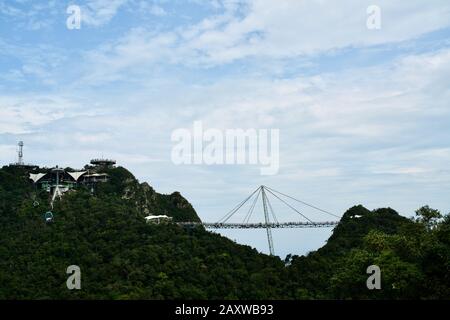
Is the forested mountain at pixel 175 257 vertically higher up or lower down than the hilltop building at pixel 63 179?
lower down

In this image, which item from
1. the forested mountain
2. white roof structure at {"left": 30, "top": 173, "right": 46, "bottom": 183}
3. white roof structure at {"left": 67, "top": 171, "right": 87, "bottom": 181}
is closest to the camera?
the forested mountain

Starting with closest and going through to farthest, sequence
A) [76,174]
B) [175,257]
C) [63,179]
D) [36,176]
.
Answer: [175,257], [36,176], [63,179], [76,174]

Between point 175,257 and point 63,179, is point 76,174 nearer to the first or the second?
point 63,179

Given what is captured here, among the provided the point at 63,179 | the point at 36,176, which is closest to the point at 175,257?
the point at 63,179

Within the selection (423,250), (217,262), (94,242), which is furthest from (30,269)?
(423,250)

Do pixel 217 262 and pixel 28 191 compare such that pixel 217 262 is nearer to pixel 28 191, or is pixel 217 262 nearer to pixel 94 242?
pixel 94 242

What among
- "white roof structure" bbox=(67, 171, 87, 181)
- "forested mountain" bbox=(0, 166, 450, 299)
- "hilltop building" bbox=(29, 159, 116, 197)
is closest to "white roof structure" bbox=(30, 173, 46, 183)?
"hilltop building" bbox=(29, 159, 116, 197)

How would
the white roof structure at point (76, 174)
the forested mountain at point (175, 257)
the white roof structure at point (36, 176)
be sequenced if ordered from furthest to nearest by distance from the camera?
the white roof structure at point (76, 174), the white roof structure at point (36, 176), the forested mountain at point (175, 257)

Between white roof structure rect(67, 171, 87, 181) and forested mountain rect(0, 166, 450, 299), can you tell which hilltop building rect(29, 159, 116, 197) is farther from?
forested mountain rect(0, 166, 450, 299)

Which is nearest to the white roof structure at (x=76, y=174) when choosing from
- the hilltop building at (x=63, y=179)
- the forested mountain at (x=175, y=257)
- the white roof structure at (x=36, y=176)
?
the hilltop building at (x=63, y=179)

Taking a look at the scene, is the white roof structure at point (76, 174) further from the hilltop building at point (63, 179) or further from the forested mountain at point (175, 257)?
the forested mountain at point (175, 257)
